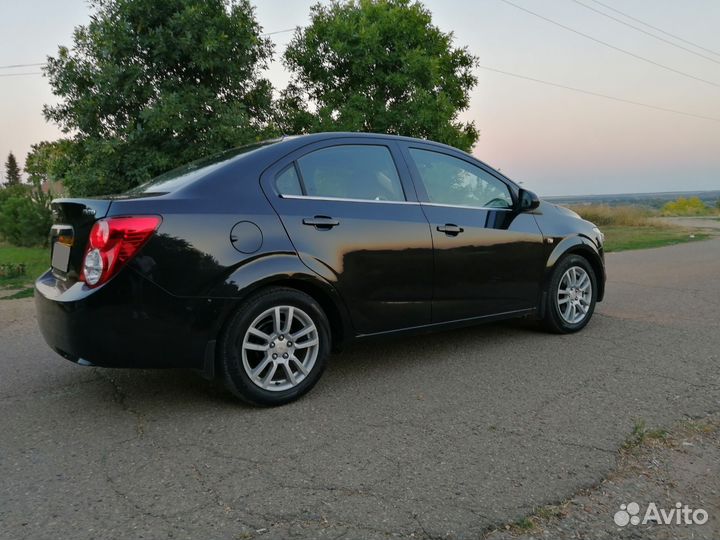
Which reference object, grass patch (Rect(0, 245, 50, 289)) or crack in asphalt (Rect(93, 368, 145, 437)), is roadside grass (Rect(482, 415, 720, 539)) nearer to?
crack in asphalt (Rect(93, 368, 145, 437))

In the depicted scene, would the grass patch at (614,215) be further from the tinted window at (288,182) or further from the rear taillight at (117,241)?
the rear taillight at (117,241)

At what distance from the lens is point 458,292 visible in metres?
4.61

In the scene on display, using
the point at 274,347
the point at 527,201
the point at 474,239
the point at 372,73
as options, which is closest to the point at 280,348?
the point at 274,347

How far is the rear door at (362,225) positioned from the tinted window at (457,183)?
209 millimetres

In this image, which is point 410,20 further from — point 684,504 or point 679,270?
point 684,504

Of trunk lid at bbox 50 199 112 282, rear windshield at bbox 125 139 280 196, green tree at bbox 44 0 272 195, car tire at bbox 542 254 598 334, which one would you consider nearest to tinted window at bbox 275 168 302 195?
rear windshield at bbox 125 139 280 196

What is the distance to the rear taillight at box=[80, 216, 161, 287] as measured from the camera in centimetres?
330

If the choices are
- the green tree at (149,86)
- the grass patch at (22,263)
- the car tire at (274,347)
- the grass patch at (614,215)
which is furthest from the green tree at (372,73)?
the car tire at (274,347)

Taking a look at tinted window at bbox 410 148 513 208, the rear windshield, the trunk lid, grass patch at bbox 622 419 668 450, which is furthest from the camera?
tinted window at bbox 410 148 513 208

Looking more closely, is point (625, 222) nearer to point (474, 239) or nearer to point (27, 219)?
point (27, 219)

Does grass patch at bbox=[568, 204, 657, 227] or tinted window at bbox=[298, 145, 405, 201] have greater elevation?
tinted window at bbox=[298, 145, 405, 201]

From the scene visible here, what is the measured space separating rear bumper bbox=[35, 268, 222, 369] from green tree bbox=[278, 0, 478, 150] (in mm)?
12359

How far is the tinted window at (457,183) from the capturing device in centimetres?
463

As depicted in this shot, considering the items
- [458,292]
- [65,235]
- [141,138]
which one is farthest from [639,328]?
[141,138]
